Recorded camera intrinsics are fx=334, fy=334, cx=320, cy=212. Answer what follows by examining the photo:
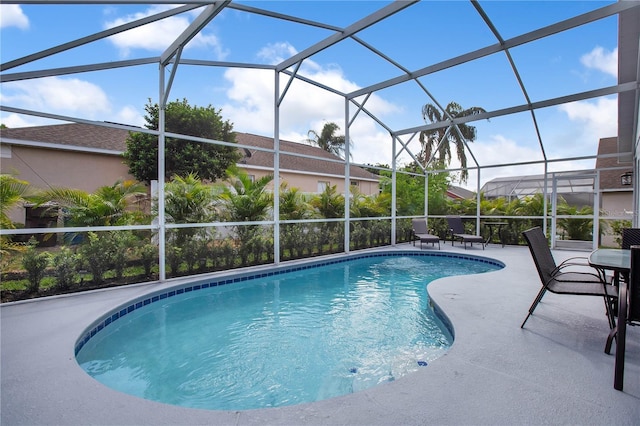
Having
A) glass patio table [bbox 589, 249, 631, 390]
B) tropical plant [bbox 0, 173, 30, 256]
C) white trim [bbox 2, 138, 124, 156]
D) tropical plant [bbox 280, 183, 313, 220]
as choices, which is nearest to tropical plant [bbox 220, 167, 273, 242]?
tropical plant [bbox 280, 183, 313, 220]

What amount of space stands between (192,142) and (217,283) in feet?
20.7

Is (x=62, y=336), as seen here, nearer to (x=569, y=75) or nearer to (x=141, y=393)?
(x=141, y=393)

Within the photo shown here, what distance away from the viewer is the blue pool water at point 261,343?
2.90 m

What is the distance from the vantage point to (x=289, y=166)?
14883mm

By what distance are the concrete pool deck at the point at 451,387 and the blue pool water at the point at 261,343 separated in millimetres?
451

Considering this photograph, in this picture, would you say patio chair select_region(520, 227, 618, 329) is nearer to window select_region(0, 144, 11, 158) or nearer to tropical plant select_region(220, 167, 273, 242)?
tropical plant select_region(220, 167, 273, 242)

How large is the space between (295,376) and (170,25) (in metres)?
5.33

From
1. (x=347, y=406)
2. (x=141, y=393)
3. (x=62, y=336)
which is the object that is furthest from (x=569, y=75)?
(x=62, y=336)

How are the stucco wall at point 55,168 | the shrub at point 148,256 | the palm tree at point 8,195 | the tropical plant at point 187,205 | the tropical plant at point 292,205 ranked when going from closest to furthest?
the palm tree at point 8,195 → the stucco wall at point 55,168 → the shrub at point 148,256 → the tropical plant at point 187,205 → the tropical plant at point 292,205

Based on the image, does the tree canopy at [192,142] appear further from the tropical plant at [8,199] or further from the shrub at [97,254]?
the tropical plant at [8,199]

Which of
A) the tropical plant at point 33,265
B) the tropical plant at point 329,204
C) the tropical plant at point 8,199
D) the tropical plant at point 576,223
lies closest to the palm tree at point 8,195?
the tropical plant at point 8,199

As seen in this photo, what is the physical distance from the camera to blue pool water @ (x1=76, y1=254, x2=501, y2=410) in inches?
114

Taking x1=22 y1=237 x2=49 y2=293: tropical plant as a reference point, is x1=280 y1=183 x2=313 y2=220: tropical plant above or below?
above

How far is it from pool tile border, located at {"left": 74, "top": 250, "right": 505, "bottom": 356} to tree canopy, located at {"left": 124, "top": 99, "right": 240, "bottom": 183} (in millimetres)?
4782
